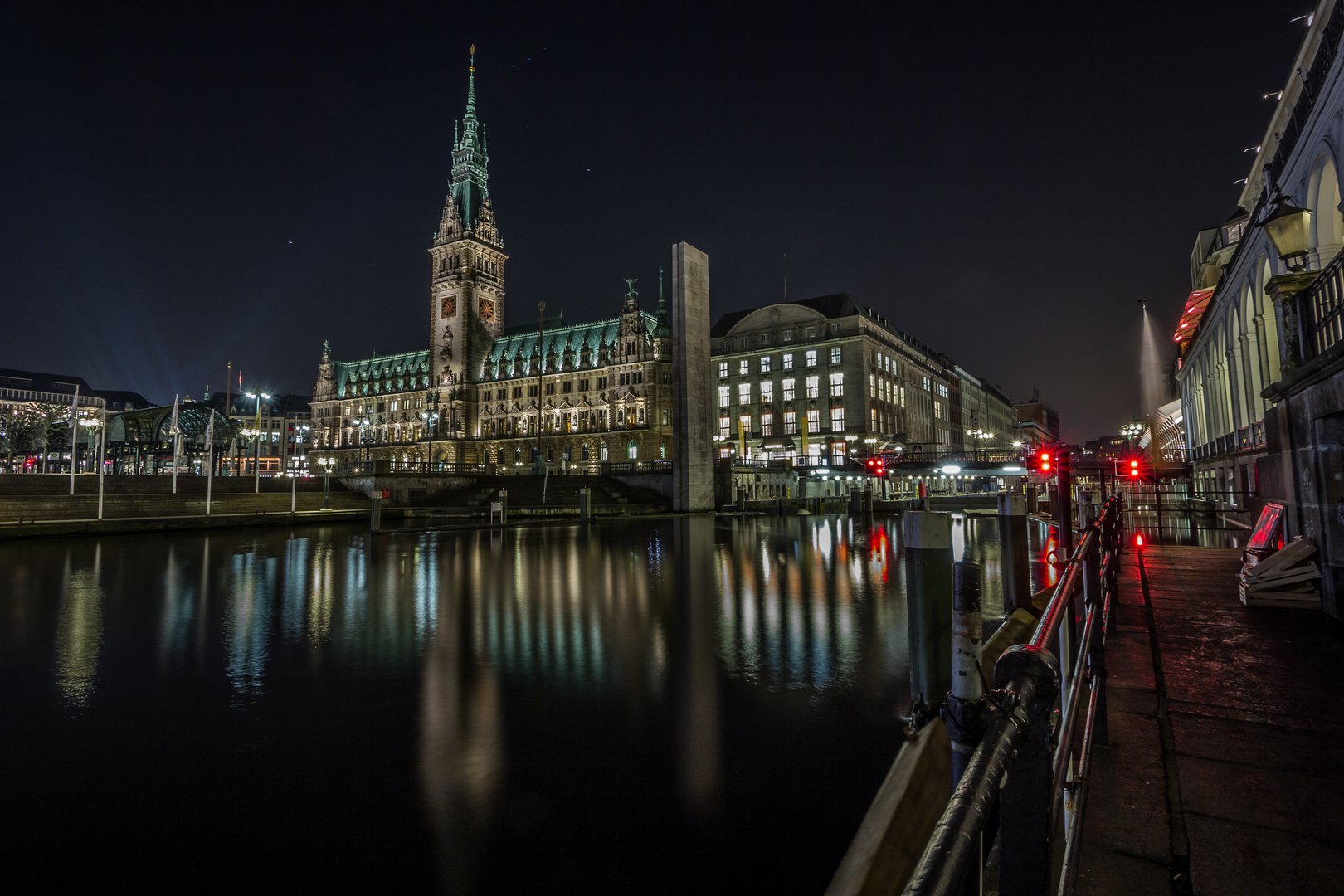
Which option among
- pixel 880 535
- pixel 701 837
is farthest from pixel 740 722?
pixel 880 535

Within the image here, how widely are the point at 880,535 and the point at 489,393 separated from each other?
282 ft

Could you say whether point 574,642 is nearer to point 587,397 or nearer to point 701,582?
point 701,582

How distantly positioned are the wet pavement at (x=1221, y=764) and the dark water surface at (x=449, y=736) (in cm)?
159

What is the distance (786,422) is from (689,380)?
36708 mm

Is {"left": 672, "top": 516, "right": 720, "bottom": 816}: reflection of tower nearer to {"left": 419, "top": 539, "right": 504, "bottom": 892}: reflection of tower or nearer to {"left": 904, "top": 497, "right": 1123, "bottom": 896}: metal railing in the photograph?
{"left": 419, "top": 539, "right": 504, "bottom": 892}: reflection of tower

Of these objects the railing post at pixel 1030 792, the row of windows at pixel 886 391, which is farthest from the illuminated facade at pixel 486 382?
the railing post at pixel 1030 792

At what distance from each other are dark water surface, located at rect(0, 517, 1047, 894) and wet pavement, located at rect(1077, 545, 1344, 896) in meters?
1.59

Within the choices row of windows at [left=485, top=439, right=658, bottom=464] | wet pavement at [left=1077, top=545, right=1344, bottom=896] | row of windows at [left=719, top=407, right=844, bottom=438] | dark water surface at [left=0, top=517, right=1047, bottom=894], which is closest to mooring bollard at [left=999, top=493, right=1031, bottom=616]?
dark water surface at [left=0, top=517, right=1047, bottom=894]

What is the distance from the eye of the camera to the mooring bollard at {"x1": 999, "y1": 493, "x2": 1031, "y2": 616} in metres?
9.27

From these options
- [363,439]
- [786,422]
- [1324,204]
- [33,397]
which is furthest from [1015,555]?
[33,397]

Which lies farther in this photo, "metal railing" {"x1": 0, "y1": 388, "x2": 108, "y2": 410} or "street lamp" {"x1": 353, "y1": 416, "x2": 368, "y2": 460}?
"metal railing" {"x1": 0, "y1": 388, "x2": 108, "y2": 410}

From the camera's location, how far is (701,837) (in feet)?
13.7

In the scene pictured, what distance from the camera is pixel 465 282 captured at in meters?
105

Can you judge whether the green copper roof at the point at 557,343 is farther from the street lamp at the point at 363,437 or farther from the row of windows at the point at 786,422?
the street lamp at the point at 363,437
